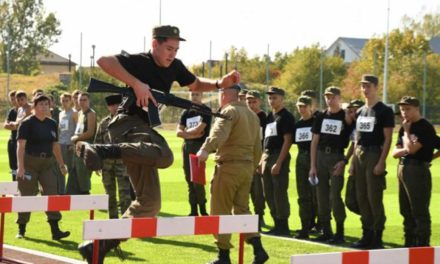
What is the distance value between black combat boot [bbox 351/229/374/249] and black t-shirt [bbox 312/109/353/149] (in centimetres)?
124

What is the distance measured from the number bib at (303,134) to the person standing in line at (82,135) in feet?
13.6

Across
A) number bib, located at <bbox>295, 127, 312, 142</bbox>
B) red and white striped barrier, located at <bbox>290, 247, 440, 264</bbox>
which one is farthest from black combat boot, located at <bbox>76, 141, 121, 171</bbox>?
number bib, located at <bbox>295, 127, 312, 142</bbox>

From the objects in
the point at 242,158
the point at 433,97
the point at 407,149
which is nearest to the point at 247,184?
the point at 242,158

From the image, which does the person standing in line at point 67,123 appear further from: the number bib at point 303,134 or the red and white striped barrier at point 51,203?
the red and white striped barrier at point 51,203

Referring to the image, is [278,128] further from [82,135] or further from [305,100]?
[82,135]

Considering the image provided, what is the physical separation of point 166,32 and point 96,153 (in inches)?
47.2

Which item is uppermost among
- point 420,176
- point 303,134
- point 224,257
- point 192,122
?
point 192,122

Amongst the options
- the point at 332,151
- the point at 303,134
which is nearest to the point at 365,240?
the point at 332,151

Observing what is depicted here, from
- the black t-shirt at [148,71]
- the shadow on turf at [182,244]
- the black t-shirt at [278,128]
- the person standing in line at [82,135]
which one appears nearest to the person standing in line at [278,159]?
the black t-shirt at [278,128]

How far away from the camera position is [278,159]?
13.5 metres

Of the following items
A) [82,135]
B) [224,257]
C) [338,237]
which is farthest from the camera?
[82,135]

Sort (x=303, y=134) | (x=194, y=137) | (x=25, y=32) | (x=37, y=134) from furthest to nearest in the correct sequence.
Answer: (x=25, y=32) < (x=194, y=137) < (x=303, y=134) < (x=37, y=134)

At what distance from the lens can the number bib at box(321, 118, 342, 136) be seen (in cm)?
1257

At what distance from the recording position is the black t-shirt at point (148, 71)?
787 centimetres
